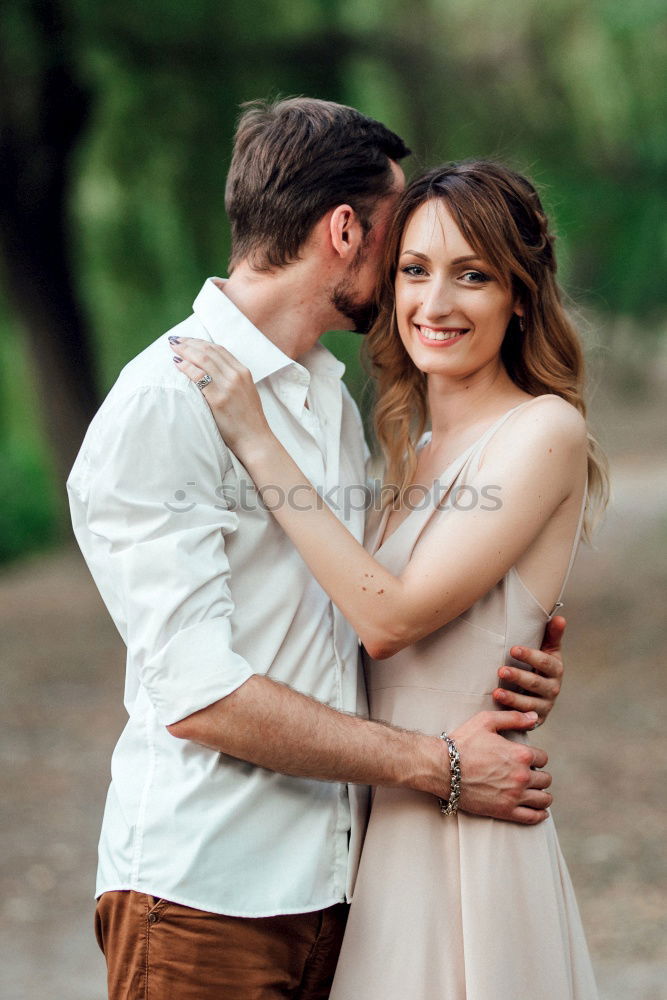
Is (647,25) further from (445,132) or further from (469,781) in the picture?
(469,781)

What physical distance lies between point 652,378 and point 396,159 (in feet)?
68.9

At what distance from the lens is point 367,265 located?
241cm

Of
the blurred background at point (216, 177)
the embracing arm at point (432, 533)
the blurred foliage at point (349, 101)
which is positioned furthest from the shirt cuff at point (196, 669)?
the blurred foliage at point (349, 101)

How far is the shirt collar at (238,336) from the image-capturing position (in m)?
2.20

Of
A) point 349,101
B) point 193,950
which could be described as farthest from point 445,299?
point 349,101

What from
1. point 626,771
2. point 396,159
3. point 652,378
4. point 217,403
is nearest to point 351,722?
point 217,403

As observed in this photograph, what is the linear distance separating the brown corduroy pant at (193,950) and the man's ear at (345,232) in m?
1.29

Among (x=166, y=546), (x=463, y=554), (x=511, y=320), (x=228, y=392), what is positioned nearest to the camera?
(x=166, y=546)

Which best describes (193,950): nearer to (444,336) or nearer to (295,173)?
(444,336)

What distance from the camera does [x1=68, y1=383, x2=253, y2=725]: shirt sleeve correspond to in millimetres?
1897

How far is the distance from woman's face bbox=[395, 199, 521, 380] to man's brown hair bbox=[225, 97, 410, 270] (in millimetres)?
139

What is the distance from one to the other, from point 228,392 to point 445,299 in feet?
1.74

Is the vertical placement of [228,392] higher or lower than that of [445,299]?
lower

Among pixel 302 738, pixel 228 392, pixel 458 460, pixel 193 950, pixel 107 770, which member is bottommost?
pixel 107 770
